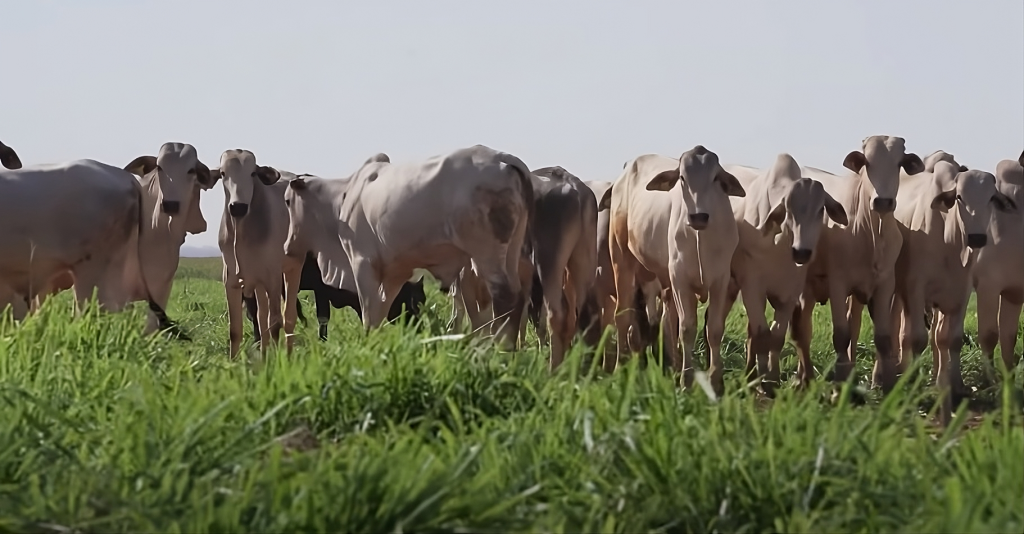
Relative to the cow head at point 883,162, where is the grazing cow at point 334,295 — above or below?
below

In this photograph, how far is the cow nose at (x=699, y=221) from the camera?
9953 mm

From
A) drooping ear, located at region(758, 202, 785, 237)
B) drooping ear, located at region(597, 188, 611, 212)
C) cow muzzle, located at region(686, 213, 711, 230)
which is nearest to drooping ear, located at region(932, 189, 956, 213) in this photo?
drooping ear, located at region(758, 202, 785, 237)

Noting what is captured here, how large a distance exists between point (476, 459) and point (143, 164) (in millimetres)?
7998

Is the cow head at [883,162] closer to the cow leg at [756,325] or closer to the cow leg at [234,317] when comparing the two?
the cow leg at [756,325]

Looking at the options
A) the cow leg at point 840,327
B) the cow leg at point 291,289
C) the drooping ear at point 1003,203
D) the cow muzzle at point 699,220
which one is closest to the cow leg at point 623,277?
the cow leg at point 291,289

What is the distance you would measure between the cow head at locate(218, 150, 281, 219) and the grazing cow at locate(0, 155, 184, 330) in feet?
6.02

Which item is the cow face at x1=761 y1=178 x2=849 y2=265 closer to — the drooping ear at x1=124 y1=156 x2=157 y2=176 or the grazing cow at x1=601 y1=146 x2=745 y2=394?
the grazing cow at x1=601 y1=146 x2=745 y2=394

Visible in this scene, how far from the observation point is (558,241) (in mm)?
11555

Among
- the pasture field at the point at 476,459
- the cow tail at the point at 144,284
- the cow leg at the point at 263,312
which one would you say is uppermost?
the pasture field at the point at 476,459

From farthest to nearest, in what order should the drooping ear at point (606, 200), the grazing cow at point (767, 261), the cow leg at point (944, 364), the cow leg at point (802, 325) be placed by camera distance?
1. the drooping ear at point (606, 200)
2. the cow leg at point (802, 325)
3. the grazing cow at point (767, 261)
4. the cow leg at point (944, 364)

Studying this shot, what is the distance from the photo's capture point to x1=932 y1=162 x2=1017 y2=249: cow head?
9.68 metres

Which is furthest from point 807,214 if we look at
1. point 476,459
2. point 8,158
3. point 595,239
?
point 8,158

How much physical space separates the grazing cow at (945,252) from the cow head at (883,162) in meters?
0.30

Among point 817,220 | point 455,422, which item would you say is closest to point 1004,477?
point 455,422
